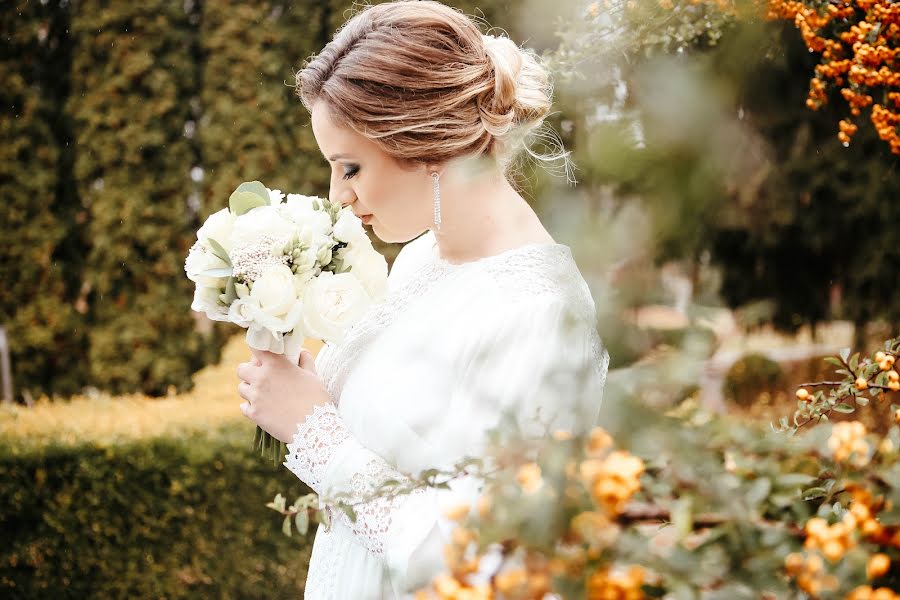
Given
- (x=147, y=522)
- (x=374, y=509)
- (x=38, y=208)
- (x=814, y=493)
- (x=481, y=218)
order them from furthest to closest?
(x=38, y=208) → (x=147, y=522) → (x=481, y=218) → (x=374, y=509) → (x=814, y=493)

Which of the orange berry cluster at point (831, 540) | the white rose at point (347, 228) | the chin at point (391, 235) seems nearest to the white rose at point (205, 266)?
→ the white rose at point (347, 228)

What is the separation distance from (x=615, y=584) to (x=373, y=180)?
1119 mm

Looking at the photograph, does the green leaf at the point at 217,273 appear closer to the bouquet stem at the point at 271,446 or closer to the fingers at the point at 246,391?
the fingers at the point at 246,391

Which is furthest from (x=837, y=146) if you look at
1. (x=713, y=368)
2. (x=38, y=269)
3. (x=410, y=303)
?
(x=38, y=269)

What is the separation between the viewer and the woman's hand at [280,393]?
4.66 ft

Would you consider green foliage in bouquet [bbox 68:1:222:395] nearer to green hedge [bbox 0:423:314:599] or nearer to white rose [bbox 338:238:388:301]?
green hedge [bbox 0:423:314:599]

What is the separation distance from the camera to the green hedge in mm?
3354

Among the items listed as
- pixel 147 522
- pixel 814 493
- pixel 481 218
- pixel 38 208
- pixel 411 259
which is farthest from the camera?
pixel 38 208

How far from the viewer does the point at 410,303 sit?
65.4 inches

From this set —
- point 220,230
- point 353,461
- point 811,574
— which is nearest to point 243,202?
point 220,230

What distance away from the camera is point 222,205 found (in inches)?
196

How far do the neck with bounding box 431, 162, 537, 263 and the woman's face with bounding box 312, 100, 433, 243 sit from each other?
4cm

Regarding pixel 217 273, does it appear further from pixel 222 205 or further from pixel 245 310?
pixel 222 205

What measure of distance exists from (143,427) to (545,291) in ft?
8.81
